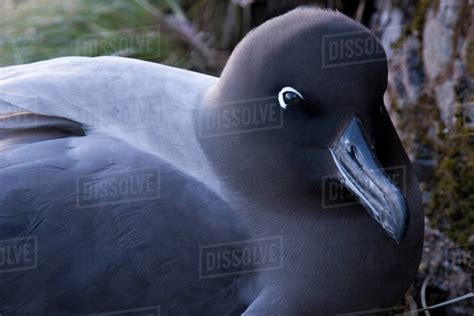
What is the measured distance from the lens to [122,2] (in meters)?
5.97

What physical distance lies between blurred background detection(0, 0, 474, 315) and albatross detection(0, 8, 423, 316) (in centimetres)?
99

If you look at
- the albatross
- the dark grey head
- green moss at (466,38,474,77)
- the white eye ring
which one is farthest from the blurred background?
the white eye ring

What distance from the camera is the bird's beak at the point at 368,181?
317cm

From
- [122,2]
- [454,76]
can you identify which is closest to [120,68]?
[454,76]

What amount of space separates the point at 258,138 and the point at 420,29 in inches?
69.9

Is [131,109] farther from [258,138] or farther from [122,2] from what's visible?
[122,2]

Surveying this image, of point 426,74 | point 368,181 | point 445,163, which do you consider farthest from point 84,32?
point 368,181

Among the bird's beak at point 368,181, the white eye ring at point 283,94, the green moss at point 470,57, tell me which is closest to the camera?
the bird's beak at point 368,181

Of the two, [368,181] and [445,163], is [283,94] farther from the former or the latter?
[445,163]

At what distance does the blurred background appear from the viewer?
14.9 feet

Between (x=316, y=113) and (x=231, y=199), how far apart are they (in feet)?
1.53

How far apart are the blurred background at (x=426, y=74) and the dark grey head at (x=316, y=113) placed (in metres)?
1.22

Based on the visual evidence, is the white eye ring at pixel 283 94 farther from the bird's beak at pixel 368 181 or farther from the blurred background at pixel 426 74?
the blurred background at pixel 426 74

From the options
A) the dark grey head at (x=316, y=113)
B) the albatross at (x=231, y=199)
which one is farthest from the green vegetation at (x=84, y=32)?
the dark grey head at (x=316, y=113)
